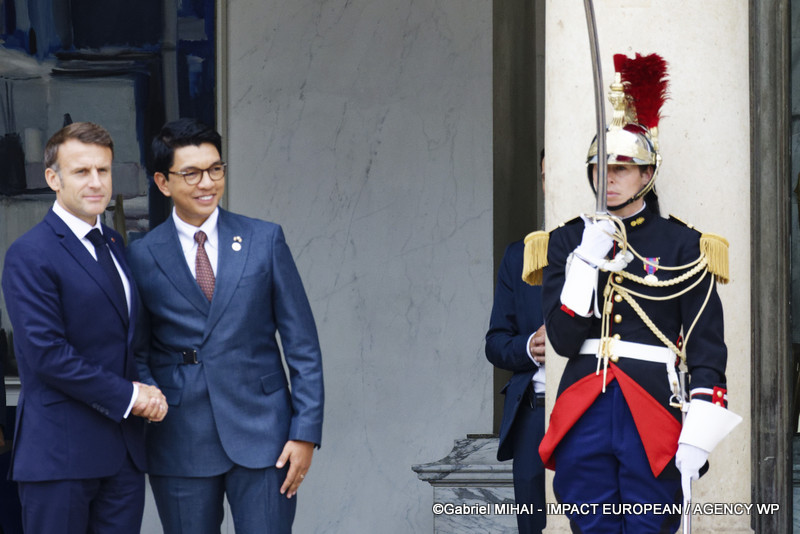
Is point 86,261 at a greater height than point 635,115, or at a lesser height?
lesser

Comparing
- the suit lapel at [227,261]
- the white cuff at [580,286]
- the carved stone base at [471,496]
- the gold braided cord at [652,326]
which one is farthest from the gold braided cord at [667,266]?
the carved stone base at [471,496]

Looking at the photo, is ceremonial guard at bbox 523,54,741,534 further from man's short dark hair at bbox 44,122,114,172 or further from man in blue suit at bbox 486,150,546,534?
man's short dark hair at bbox 44,122,114,172

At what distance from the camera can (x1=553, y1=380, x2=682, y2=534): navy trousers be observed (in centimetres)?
392

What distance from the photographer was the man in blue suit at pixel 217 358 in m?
4.35

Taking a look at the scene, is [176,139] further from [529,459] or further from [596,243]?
[529,459]

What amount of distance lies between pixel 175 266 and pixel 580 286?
1.29 meters

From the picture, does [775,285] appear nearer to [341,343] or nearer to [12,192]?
[341,343]

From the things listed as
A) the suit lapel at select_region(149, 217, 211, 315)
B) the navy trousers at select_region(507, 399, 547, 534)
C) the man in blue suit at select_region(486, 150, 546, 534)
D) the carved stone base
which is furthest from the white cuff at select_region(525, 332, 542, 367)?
the carved stone base

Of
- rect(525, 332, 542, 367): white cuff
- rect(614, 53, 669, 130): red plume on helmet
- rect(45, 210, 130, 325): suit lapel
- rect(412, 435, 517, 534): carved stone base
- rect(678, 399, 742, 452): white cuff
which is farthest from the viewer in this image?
rect(412, 435, 517, 534): carved stone base

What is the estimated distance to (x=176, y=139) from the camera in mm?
4449

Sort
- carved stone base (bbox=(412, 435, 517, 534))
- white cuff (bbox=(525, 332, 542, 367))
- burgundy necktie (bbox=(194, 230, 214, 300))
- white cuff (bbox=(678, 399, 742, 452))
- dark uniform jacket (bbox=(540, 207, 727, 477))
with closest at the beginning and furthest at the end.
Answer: white cuff (bbox=(678, 399, 742, 452)), dark uniform jacket (bbox=(540, 207, 727, 477)), burgundy necktie (bbox=(194, 230, 214, 300)), white cuff (bbox=(525, 332, 542, 367)), carved stone base (bbox=(412, 435, 517, 534))

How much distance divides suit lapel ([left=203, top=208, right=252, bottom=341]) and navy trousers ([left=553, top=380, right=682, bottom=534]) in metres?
1.13

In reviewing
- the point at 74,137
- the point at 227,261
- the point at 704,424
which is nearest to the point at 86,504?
→ the point at 227,261

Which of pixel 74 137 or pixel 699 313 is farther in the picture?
pixel 74 137
